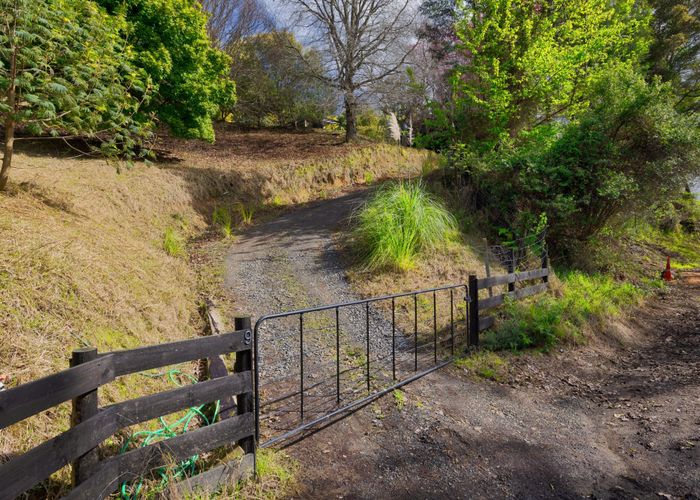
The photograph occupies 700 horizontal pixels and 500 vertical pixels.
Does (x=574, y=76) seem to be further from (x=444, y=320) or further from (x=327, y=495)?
(x=327, y=495)

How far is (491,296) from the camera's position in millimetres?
6508

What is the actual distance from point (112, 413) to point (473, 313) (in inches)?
180

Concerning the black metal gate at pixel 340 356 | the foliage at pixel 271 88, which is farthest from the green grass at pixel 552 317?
the foliage at pixel 271 88

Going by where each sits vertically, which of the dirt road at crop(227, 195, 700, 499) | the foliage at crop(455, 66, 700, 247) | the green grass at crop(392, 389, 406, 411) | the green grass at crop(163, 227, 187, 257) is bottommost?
the dirt road at crop(227, 195, 700, 499)

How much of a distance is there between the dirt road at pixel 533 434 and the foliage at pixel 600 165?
3.58 metres

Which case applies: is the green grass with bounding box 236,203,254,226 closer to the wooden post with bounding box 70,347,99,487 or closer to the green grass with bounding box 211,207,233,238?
the green grass with bounding box 211,207,233,238

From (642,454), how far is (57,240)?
590cm

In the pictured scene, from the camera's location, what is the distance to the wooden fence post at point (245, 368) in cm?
297

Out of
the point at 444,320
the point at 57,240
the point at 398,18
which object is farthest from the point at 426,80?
the point at 57,240

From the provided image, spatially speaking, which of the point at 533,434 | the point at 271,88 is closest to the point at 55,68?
the point at 533,434

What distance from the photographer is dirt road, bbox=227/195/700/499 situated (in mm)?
3184

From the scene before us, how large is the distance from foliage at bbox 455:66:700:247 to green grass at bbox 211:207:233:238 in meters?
6.02

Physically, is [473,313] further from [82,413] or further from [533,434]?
[82,413]

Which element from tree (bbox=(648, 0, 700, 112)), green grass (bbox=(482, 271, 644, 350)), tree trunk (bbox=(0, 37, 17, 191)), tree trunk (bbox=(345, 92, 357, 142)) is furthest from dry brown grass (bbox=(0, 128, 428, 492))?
tree (bbox=(648, 0, 700, 112))
